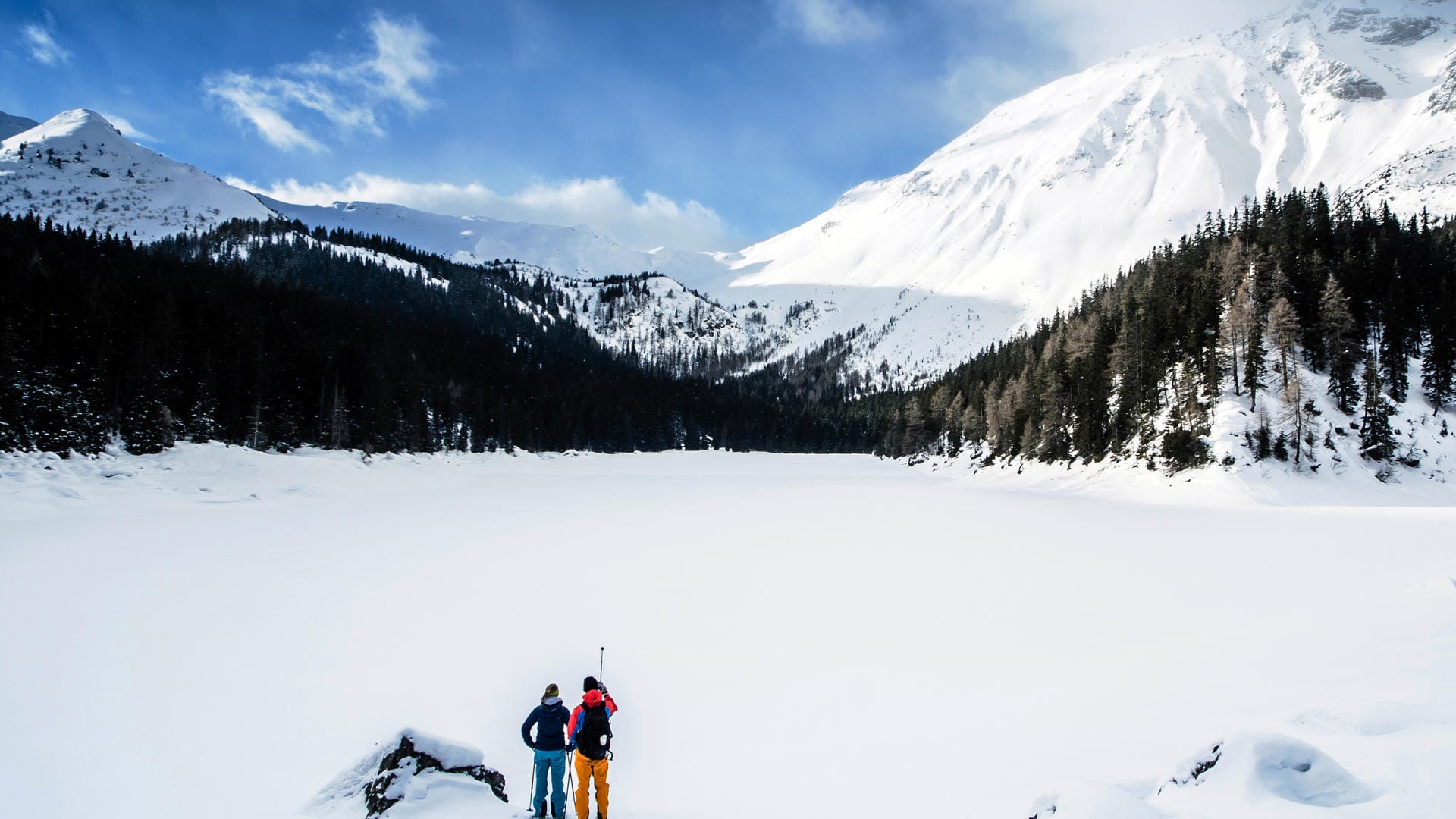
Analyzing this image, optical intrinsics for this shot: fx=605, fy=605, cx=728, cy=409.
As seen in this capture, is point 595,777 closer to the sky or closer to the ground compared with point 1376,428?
closer to the ground

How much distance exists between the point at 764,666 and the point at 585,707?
189 inches

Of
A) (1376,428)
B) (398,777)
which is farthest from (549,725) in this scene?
(1376,428)

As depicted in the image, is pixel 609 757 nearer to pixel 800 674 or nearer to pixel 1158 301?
pixel 800 674

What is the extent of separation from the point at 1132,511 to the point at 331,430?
6949 centimetres

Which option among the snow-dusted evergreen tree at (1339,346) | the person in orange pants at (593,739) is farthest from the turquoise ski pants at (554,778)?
the snow-dusted evergreen tree at (1339,346)

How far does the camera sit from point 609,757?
23.4 feet

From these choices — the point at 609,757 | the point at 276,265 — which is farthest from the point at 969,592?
the point at 276,265

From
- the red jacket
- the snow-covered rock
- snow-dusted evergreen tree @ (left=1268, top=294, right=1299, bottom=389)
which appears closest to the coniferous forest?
snow-dusted evergreen tree @ (left=1268, top=294, right=1299, bottom=389)

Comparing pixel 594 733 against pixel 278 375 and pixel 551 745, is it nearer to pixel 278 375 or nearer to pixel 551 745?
pixel 551 745

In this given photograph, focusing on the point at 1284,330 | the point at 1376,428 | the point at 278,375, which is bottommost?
the point at 1376,428

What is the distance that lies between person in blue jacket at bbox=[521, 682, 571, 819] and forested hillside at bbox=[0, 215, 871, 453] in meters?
42.6

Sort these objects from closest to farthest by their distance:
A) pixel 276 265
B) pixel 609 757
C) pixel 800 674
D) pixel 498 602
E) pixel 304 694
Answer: pixel 609 757
pixel 304 694
pixel 800 674
pixel 498 602
pixel 276 265

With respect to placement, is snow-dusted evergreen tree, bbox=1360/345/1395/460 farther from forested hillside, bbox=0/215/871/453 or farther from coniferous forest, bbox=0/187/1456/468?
forested hillside, bbox=0/215/871/453

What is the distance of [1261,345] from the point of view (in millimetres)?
50250
